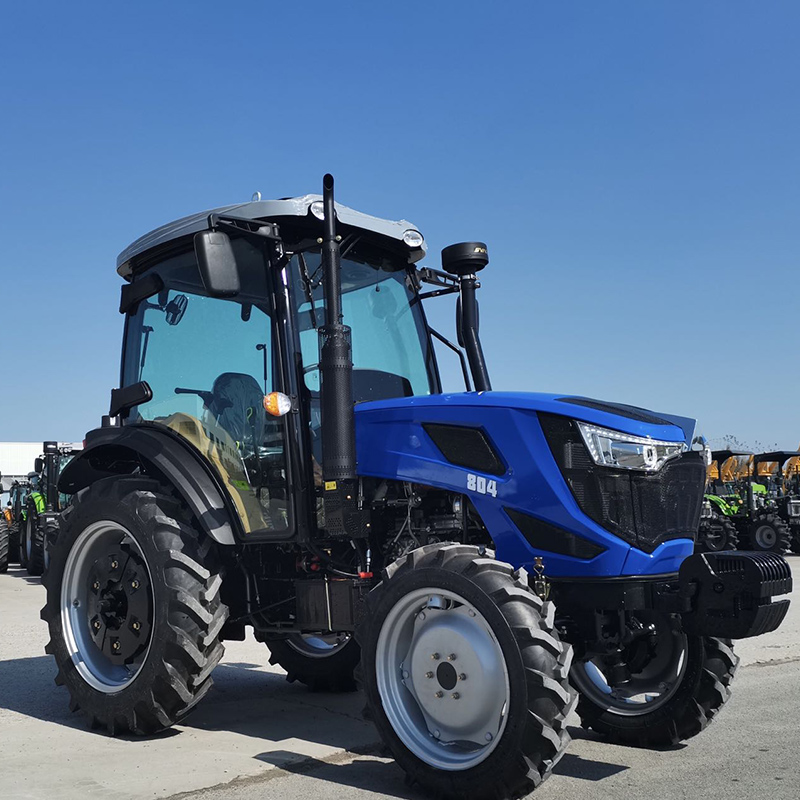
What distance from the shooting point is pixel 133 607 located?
5234 mm

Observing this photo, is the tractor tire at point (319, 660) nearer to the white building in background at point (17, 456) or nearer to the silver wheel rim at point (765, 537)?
the silver wheel rim at point (765, 537)

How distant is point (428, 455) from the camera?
4551 mm

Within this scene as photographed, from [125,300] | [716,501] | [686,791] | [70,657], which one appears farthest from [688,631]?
[716,501]

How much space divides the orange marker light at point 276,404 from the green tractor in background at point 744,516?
14.6 meters

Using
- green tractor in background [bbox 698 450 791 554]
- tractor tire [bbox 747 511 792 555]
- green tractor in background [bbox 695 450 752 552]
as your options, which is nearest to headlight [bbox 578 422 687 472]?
green tractor in background [bbox 695 450 752 552]

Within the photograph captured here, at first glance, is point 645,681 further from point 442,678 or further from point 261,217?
point 261,217

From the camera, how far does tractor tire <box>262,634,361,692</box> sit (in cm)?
636

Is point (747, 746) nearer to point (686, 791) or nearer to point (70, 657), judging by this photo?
point (686, 791)

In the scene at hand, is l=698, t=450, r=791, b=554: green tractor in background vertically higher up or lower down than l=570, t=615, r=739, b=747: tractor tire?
higher up

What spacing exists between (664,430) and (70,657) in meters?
3.50

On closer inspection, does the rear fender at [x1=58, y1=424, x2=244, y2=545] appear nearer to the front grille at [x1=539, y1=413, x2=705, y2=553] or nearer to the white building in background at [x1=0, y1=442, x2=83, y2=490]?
the front grille at [x1=539, y1=413, x2=705, y2=553]

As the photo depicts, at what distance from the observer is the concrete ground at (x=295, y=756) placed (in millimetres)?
4070

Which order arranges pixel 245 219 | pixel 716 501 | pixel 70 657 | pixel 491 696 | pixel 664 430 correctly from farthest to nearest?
pixel 716 501
pixel 70 657
pixel 245 219
pixel 664 430
pixel 491 696

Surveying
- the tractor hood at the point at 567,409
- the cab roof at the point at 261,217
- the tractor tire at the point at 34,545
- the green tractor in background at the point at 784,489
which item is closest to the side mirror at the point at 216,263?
the cab roof at the point at 261,217
